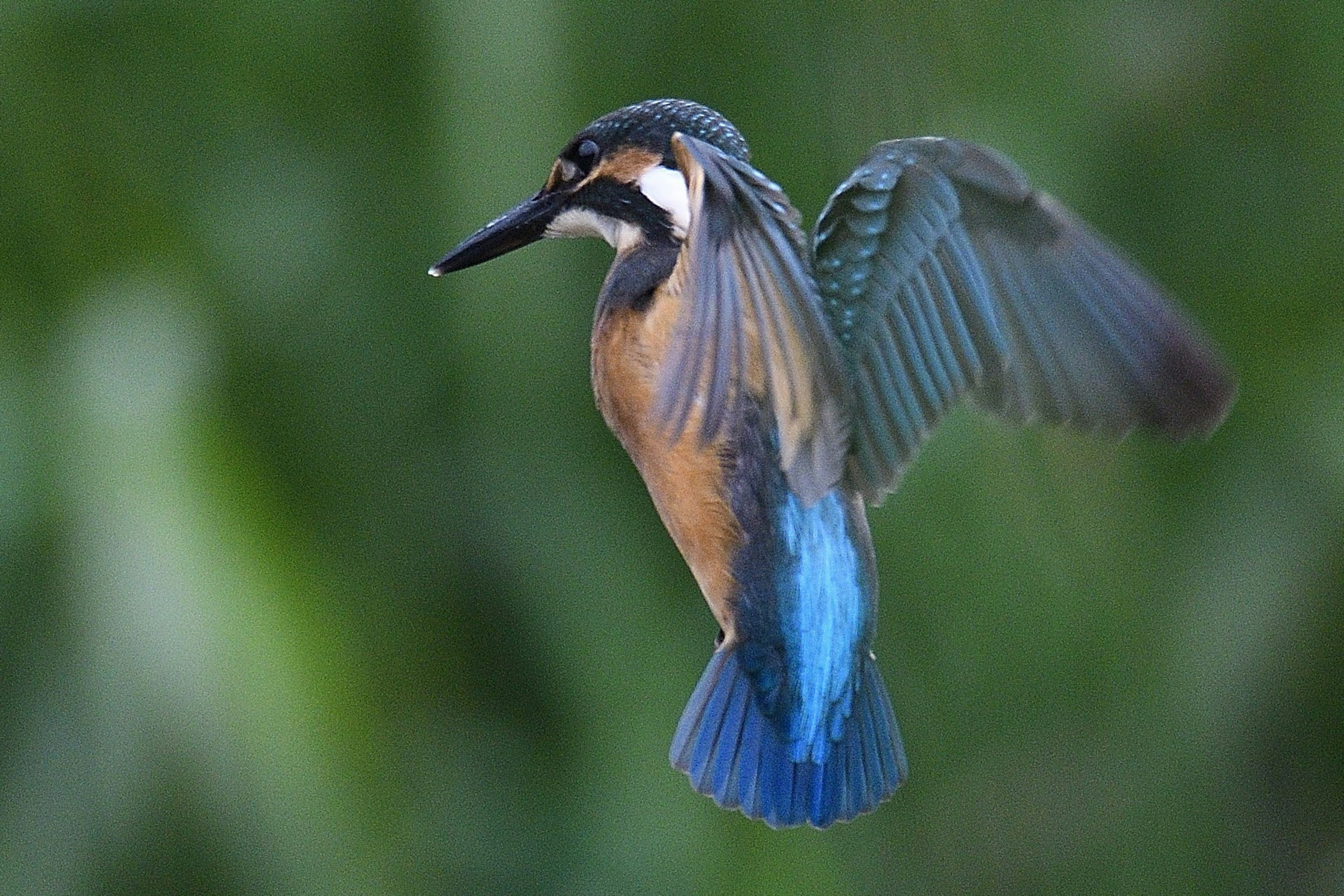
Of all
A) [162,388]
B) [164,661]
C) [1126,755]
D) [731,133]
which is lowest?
[1126,755]

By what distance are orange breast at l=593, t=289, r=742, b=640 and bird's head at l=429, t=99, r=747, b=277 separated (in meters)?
0.05

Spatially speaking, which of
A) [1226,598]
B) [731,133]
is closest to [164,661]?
[731,133]

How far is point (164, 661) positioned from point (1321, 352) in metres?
1.07

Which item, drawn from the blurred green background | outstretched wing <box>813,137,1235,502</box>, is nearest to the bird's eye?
outstretched wing <box>813,137,1235,502</box>

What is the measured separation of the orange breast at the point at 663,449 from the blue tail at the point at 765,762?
0.15 ft

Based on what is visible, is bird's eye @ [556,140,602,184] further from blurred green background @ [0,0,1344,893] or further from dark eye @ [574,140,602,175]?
blurred green background @ [0,0,1344,893]

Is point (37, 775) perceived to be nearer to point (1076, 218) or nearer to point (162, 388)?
point (162, 388)

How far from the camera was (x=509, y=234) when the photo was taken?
938 mm

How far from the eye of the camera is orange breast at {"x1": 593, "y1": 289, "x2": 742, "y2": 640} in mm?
857

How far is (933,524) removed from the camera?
1584 mm

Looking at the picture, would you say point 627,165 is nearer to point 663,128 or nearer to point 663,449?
point 663,128

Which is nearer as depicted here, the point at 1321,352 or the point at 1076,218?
the point at 1076,218

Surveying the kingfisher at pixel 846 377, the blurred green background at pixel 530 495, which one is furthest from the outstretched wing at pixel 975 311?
the blurred green background at pixel 530 495

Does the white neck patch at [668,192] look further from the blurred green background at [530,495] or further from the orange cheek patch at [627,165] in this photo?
the blurred green background at [530,495]
